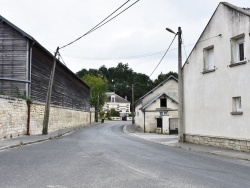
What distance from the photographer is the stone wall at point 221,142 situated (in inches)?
641

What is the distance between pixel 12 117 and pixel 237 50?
1442 centimetres

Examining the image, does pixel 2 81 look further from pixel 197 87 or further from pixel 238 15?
pixel 238 15

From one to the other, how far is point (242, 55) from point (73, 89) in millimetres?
35523

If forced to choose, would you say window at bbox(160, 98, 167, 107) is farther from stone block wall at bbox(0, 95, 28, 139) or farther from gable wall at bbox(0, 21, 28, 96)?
stone block wall at bbox(0, 95, 28, 139)

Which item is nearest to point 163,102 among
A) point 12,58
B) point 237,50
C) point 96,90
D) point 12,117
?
point 12,58

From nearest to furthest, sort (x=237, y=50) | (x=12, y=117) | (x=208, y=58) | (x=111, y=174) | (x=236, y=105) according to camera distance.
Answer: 1. (x=111, y=174)
2. (x=236, y=105)
3. (x=237, y=50)
4. (x=208, y=58)
5. (x=12, y=117)

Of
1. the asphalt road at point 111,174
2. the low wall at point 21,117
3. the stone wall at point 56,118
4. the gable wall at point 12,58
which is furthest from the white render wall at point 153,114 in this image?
the asphalt road at point 111,174

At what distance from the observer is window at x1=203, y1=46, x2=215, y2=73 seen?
19938mm

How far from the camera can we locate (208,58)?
2034cm

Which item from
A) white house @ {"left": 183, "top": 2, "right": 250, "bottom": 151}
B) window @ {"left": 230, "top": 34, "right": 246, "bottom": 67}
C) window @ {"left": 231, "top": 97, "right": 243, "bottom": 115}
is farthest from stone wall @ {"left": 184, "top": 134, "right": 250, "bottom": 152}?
window @ {"left": 230, "top": 34, "right": 246, "bottom": 67}

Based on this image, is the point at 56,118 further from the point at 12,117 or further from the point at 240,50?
the point at 240,50

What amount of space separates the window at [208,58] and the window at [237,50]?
7.08 ft

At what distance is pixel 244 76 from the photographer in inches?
652

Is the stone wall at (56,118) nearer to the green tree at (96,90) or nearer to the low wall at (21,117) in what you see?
the low wall at (21,117)
